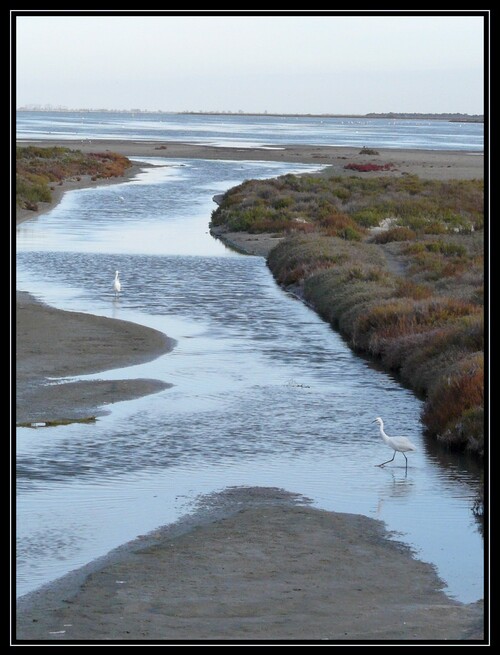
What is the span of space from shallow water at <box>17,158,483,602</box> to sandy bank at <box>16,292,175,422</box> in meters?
0.49

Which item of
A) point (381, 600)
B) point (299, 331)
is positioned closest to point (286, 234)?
point (299, 331)

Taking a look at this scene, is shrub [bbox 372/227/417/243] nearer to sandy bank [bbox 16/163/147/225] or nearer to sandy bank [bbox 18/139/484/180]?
sandy bank [bbox 16/163/147/225]

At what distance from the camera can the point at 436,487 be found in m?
14.1

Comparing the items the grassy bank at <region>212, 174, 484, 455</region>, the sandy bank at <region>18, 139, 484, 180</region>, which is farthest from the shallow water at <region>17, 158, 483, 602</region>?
the sandy bank at <region>18, 139, 484, 180</region>

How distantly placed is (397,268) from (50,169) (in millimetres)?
43028

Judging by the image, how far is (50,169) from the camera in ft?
236

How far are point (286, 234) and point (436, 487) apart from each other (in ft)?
94.0

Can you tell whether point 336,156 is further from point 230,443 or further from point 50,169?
point 230,443

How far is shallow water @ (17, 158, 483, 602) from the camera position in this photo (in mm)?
12242

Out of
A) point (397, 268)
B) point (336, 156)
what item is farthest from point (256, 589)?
point (336, 156)

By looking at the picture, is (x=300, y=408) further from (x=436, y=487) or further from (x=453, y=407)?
(x=436, y=487)

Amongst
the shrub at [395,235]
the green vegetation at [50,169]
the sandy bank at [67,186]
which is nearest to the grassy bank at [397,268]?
the shrub at [395,235]

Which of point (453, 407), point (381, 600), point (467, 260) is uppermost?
point (467, 260)
